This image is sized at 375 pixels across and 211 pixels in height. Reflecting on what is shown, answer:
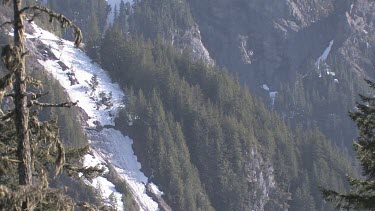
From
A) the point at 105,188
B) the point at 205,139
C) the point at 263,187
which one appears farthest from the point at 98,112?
the point at 263,187

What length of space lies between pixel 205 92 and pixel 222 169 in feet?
80.5

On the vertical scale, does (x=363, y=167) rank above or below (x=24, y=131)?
above

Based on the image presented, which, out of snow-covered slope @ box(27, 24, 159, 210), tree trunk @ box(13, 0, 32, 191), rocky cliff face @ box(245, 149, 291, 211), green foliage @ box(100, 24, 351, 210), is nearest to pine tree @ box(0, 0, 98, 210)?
tree trunk @ box(13, 0, 32, 191)

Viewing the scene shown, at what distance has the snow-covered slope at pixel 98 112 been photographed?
10569 centimetres

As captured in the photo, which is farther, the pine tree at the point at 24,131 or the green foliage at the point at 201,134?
the green foliage at the point at 201,134

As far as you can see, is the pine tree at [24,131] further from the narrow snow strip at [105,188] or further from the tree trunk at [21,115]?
the narrow snow strip at [105,188]

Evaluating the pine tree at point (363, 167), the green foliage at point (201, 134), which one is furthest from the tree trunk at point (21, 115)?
the green foliage at point (201, 134)

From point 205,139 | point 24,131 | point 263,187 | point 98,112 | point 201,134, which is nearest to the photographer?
point 24,131

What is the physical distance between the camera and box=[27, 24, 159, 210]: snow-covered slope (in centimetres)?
10569

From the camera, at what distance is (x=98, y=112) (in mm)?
122438

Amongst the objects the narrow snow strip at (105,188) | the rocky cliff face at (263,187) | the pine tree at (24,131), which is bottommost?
the narrow snow strip at (105,188)

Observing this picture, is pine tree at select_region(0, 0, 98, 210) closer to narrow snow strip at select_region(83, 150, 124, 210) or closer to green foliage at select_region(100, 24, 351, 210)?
narrow snow strip at select_region(83, 150, 124, 210)

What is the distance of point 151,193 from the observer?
108 m

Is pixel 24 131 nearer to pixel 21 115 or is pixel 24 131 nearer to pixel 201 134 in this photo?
pixel 21 115
